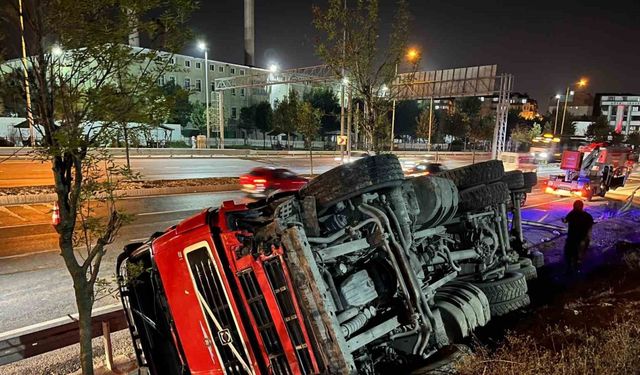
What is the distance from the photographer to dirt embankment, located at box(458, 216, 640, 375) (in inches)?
120

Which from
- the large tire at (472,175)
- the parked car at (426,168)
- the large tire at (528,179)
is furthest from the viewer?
the parked car at (426,168)

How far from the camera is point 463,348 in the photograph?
372 centimetres

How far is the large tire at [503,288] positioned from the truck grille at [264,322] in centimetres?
299

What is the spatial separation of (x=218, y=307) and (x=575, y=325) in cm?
360

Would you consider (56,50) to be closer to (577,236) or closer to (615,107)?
(577,236)

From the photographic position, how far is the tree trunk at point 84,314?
3.28 meters

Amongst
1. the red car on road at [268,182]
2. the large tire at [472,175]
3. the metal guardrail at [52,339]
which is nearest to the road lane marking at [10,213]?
the red car on road at [268,182]

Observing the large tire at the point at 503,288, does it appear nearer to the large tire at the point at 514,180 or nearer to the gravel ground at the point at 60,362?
the large tire at the point at 514,180

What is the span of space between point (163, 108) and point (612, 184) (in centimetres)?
1775

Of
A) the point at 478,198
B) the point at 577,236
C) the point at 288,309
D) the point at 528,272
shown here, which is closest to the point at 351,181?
the point at 288,309

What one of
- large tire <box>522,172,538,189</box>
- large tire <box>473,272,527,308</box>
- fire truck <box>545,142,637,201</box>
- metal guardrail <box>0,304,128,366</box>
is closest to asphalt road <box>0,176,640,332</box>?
fire truck <box>545,142,637,201</box>

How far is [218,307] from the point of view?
3031mm

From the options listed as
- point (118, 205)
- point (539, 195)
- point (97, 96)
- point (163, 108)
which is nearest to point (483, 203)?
point (163, 108)

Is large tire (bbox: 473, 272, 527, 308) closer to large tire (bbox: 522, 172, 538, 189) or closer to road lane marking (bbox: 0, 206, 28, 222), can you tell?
large tire (bbox: 522, 172, 538, 189)
